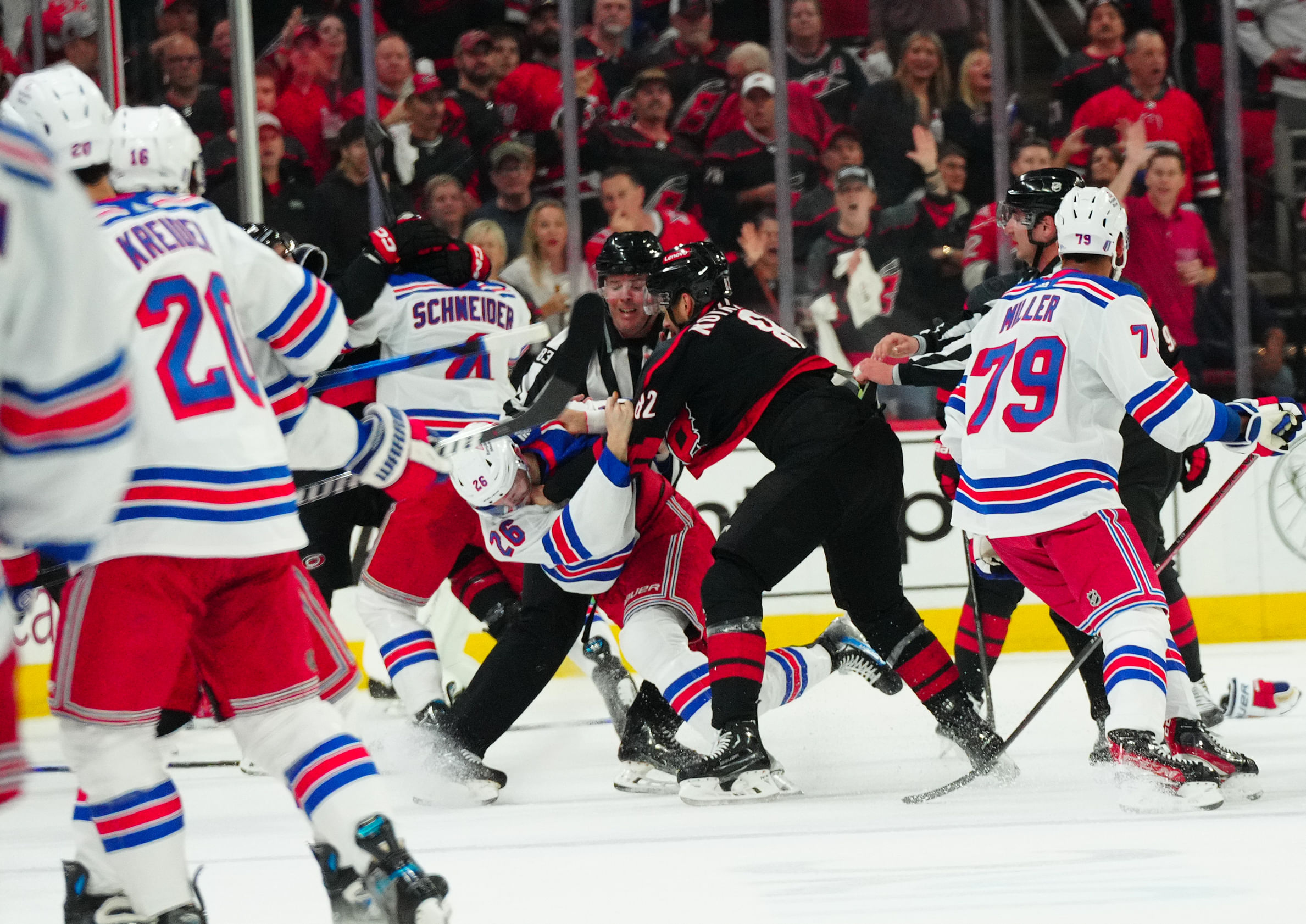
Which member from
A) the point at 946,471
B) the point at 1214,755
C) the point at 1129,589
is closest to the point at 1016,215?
the point at 946,471

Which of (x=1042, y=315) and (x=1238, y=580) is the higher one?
(x=1042, y=315)

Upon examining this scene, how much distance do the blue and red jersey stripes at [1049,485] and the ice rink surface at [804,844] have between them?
57 cm

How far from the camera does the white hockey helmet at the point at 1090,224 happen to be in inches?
115

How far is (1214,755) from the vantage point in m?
2.90

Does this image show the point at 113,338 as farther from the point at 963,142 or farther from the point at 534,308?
the point at 963,142

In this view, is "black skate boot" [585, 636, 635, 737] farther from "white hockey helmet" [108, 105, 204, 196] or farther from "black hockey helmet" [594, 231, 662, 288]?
"white hockey helmet" [108, 105, 204, 196]

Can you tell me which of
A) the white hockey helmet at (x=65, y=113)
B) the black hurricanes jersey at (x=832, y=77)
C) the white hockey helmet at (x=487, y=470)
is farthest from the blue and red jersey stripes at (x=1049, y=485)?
the black hurricanes jersey at (x=832, y=77)

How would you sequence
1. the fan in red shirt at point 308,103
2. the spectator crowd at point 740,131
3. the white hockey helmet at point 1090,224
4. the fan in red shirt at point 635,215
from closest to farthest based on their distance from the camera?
the white hockey helmet at point 1090,224, the spectator crowd at point 740,131, the fan in red shirt at point 635,215, the fan in red shirt at point 308,103

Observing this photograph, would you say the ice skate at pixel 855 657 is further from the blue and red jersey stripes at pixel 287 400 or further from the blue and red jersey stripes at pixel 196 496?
the blue and red jersey stripes at pixel 196 496

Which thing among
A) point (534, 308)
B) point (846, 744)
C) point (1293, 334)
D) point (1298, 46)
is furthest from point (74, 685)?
point (1298, 46)

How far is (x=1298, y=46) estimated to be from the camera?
18.9 feet

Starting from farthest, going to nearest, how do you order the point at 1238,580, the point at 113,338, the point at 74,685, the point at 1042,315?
the point at 1238,580 < the point at 1042,315 < the point at 74,685 < the point at 113,338

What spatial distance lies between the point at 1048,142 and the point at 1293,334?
1.15 m

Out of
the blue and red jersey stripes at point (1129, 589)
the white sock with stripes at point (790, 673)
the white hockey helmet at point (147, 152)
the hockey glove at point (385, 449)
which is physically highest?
the white hockey helmet at point (147, 152)
